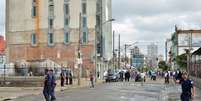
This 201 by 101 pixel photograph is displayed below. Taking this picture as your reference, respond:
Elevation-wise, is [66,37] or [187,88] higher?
[66,37]

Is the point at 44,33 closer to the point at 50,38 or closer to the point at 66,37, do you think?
the point at 50,38

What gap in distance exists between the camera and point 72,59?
108000mm

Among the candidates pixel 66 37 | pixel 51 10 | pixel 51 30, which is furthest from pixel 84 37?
pixel 51 10

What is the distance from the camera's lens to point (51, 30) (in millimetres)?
108812

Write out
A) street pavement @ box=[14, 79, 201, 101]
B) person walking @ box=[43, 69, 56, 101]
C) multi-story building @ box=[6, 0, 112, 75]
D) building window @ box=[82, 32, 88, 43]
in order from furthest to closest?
multi-story building @ box=[6, 0, 112, 75] → building window @ box=[82, 32, 88, 43] → street pavement @ box=[14, 79, 201, 101] → person walking @ box=[43, 69, 56, 101]

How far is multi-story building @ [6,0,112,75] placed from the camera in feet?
350

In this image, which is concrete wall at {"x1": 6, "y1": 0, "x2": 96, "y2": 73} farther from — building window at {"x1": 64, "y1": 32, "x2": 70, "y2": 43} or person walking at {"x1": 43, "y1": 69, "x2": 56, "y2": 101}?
person walking at {"x1": 43, "y1": 69, "x2": 56, "y2": 101}

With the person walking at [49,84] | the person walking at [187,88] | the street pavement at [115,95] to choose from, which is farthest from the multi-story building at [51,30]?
the person walking at [187,88]

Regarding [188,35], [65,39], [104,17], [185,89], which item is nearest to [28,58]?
[65,39]

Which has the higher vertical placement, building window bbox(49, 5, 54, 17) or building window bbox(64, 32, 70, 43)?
building window bbox(49, 5, 54, 17)

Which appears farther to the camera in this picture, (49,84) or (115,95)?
(115,95)

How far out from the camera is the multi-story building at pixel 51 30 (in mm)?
106562

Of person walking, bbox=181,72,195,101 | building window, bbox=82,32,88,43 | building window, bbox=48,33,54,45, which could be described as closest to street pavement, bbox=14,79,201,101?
person walking, bbox=181,72,195,101

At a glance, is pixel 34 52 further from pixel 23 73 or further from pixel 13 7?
pixel 23 73
